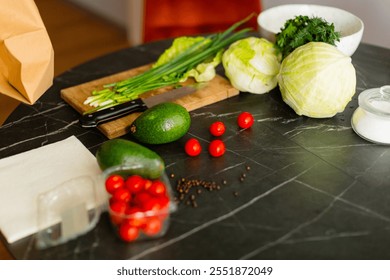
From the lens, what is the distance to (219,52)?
1734 millimetres

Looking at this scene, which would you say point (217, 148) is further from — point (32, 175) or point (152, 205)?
point (32, 175)

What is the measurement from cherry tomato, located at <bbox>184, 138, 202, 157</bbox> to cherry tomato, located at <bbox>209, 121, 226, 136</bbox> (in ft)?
0.31

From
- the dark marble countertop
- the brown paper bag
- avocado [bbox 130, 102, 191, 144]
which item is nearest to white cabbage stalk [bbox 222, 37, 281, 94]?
the dark marble countertop

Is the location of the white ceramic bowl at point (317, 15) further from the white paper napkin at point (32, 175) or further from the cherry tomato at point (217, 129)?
the white paper napkin at point (32, 175)

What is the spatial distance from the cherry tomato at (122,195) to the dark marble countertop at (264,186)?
68mm

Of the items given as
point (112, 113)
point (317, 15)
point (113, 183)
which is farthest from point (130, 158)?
point (317, 15)

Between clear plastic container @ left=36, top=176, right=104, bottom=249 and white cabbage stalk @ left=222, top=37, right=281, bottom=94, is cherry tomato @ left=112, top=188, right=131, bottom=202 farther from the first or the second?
white cabbage stalk @ left=222, top=37, right=281, bottom=94

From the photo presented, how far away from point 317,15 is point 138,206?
3.63 feet

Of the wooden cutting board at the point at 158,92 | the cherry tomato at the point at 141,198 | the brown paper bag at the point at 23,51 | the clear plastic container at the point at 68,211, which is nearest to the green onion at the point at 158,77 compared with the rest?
the wooden cutting board at the point at 158,92

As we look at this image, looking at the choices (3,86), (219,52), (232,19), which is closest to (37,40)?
(3,86)

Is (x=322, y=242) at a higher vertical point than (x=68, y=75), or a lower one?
higher

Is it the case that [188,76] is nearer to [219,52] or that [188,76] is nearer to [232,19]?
[219,52]

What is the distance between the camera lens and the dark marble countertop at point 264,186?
1.05 metres

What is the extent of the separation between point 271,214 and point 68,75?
960mm
